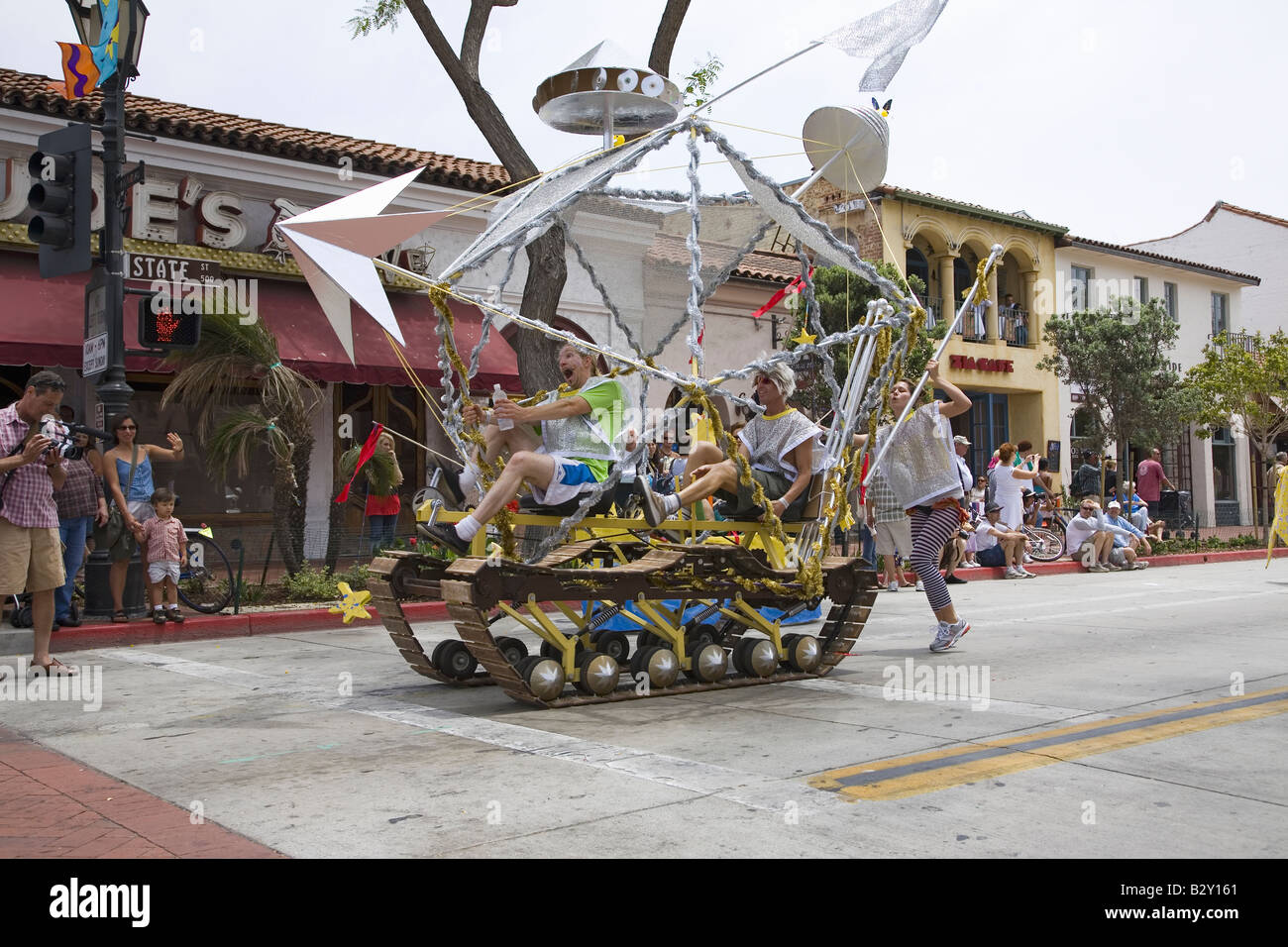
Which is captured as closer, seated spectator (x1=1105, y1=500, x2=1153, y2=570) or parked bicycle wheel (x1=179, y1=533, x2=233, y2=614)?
parked bicycle wheel (x1=179, y1=533, x2=233, y2=614)

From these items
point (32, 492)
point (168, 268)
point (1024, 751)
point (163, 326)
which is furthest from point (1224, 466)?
point (32, 492)

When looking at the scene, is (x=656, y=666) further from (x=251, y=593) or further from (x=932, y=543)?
(x=251, y=593)

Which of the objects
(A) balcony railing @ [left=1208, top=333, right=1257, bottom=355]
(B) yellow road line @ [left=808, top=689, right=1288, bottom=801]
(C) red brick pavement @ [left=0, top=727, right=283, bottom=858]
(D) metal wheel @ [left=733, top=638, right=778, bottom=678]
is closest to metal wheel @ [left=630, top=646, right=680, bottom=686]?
(D) metal wheel @ [left=733, top=638, right=778, bottom=678]

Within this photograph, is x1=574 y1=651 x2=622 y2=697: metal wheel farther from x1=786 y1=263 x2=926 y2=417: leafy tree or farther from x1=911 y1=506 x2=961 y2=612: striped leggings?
x1=786 y1=263 x2=926 y2=417: leafy tree

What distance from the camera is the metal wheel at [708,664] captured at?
23.5 feet

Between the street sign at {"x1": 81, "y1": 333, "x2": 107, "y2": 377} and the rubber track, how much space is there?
4575 mm

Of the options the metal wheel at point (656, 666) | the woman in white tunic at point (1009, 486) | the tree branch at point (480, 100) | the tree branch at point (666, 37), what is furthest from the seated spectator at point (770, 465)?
the woman in white tunic at point (1009, 486)

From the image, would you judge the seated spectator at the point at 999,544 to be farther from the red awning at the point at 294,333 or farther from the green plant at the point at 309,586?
the green plant at the point at 309,586

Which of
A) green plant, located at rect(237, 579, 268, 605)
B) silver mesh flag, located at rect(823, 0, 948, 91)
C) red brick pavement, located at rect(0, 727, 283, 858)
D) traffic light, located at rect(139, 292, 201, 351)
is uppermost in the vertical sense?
silver mesh flag, located at rect(823, 0, 948, 91)

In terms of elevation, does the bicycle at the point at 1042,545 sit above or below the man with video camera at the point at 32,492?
below

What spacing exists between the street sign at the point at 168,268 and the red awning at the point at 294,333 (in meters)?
0.54

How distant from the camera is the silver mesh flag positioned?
7.68 metres

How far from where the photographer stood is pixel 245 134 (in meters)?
16.3
